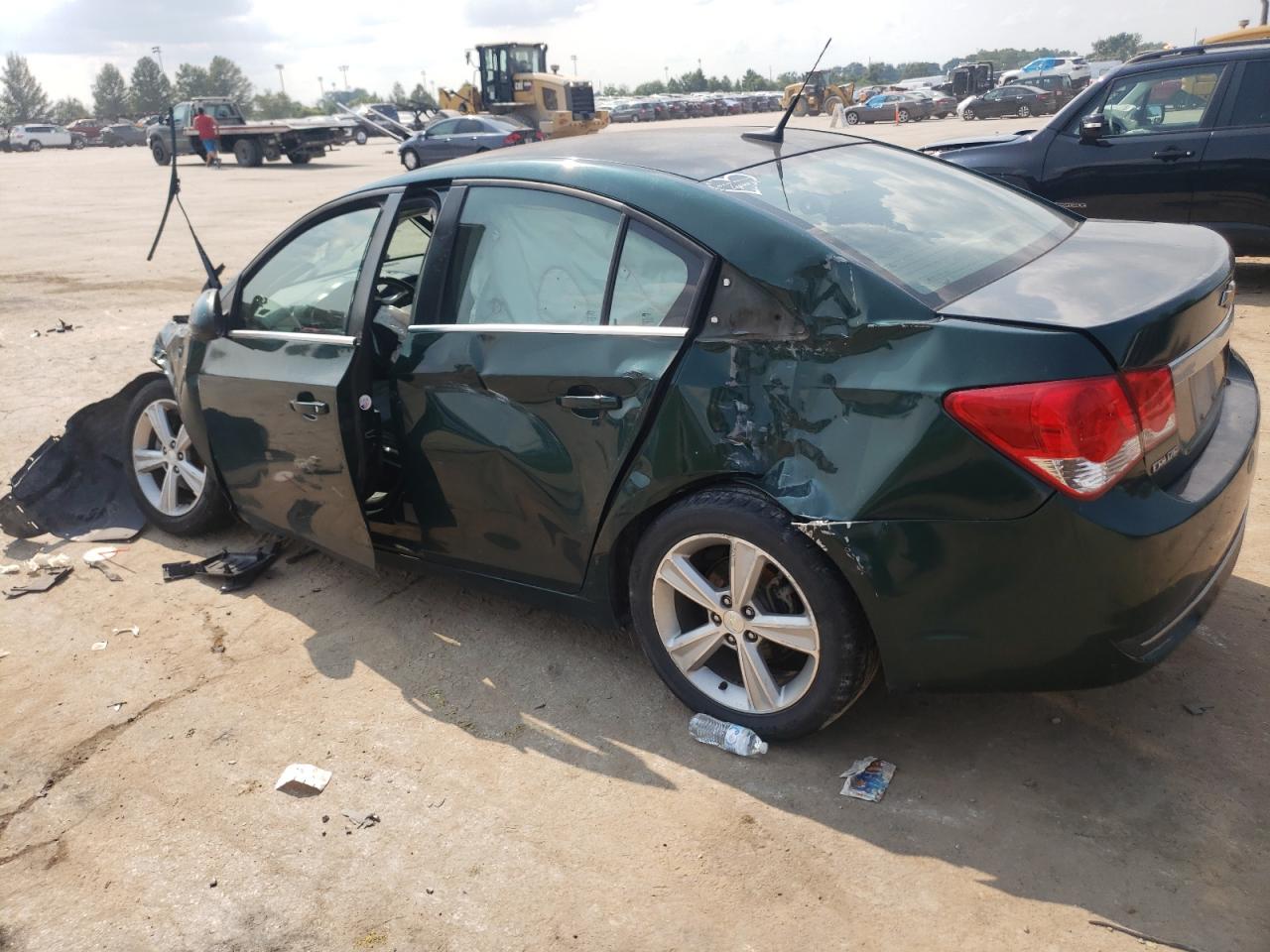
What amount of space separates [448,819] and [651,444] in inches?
46.5

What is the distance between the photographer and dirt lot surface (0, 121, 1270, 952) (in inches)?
98.9

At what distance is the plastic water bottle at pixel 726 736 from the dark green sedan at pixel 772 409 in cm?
4

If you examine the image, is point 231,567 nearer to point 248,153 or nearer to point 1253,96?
point 1253,96

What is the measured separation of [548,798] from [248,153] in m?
32.8

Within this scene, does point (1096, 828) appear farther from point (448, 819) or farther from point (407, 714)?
point (407, 714)

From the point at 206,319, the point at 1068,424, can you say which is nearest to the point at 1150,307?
the point at 1068,424

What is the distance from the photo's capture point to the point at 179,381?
175 inches

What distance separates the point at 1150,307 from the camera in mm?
2574

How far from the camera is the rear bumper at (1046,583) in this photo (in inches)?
97.1

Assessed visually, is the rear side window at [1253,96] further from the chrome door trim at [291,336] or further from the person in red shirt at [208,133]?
the person in red shirt at [208,133]

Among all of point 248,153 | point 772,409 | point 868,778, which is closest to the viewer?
point 772,409

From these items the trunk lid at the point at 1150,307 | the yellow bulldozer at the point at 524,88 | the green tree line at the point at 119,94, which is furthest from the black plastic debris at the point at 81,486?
the green tree line at the point at 119,94

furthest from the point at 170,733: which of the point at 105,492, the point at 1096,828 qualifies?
the point at 1096,828

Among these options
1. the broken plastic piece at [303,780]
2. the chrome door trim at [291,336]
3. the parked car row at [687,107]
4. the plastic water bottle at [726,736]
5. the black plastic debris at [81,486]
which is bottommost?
the broken plastic piece at [303,780]
